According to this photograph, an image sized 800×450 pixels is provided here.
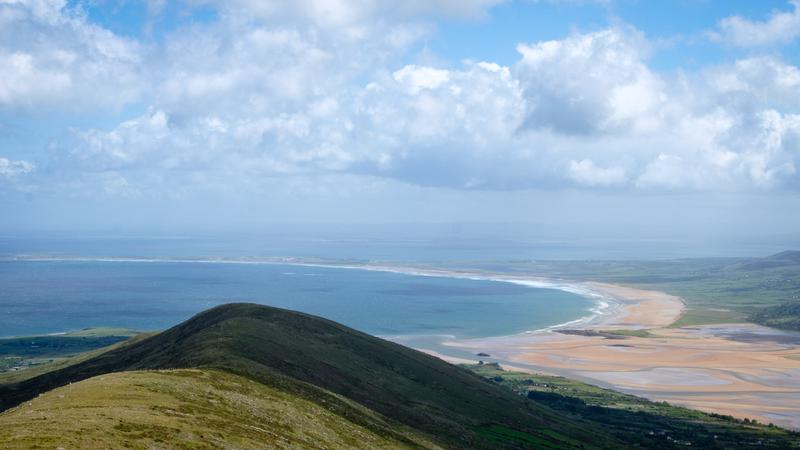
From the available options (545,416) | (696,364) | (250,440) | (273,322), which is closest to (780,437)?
(545,416)

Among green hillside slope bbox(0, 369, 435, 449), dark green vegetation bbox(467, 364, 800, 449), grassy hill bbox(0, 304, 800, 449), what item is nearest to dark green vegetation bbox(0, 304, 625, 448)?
grassy hill bbox(0, 304, 800, 449)

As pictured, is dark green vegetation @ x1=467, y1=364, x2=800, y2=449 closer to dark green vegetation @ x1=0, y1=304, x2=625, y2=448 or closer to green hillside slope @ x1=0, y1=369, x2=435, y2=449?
dark green vegetation @ x1=0, y1=304, x2=625, y2=448

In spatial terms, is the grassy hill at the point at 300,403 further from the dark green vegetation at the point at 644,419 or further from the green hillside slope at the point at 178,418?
the dark green vegetation at the point at 644,419

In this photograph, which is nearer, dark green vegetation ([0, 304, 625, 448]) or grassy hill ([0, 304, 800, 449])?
grassy hill ([0, 304, 800, 449])

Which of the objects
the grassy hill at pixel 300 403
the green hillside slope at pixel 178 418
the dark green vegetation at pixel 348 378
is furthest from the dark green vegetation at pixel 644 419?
the green hillside slope at pixel 178 418

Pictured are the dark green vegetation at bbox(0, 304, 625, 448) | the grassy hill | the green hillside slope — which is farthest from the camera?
the dark green vegetation at bbox(0, 304, 625, 448)

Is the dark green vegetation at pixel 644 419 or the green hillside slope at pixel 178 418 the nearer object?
the green hillside slope at pixel 178 418
